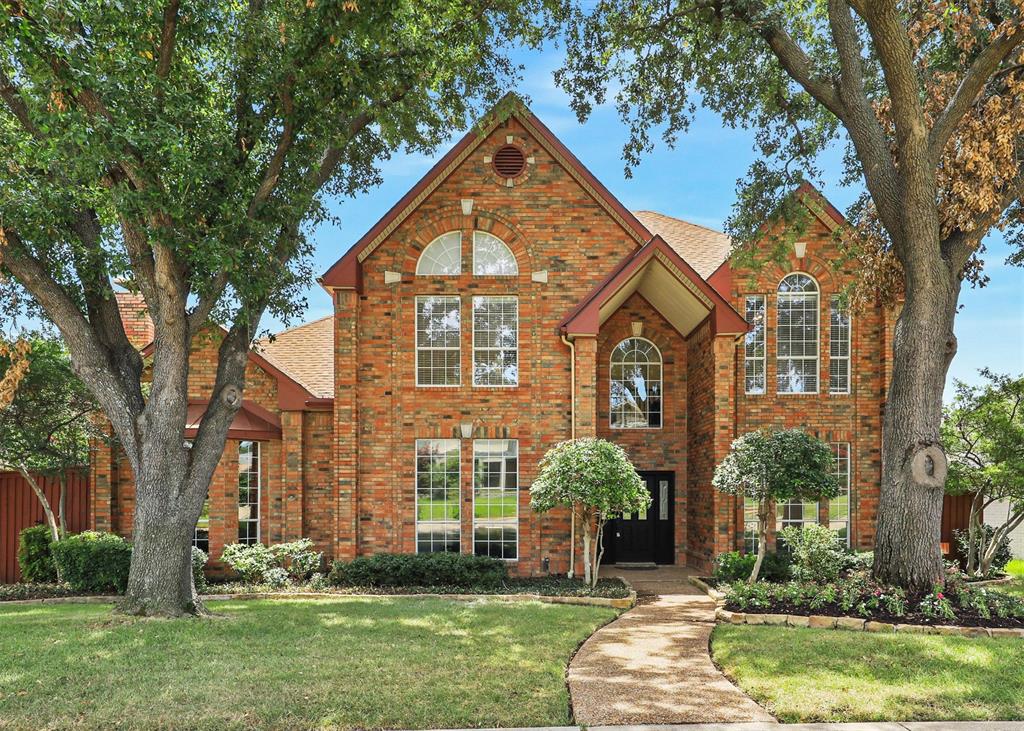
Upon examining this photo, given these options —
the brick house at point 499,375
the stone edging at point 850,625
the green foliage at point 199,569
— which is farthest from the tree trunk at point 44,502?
the stone edging at point 850,625

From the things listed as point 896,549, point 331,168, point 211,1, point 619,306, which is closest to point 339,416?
point 331,168

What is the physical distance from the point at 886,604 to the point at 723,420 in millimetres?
5576

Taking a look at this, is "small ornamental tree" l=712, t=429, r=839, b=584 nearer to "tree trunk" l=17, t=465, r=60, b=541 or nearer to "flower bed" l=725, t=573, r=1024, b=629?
"flower bed" l=725, t=573, r=1024, b=629

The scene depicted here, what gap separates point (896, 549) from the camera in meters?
10.6

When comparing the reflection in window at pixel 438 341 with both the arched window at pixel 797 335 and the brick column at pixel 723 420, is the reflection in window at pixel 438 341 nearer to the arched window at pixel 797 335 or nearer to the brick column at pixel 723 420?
the brick column at pixel 723 420

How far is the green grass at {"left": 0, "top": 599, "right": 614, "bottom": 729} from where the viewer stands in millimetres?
6230

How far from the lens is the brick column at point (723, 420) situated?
1502 cm

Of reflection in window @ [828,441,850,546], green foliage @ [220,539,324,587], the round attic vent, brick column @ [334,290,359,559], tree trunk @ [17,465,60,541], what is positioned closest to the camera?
green foliage @ [220,539,324,587]

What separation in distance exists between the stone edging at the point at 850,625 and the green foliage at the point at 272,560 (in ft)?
27.1

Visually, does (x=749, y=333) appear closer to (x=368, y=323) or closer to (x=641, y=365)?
(x=641, y=365)

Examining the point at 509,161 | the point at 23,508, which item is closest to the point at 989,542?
the point at 509,161

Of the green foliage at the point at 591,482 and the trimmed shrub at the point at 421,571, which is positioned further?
the trimmed shrub at the point at 421,571

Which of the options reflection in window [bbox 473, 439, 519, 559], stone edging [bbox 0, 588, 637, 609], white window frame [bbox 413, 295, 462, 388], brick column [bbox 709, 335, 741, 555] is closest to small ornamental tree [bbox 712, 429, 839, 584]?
brick column [bbox 709, 335, 741, 555]

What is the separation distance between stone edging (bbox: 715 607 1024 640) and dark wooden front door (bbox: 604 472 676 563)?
6423mm
